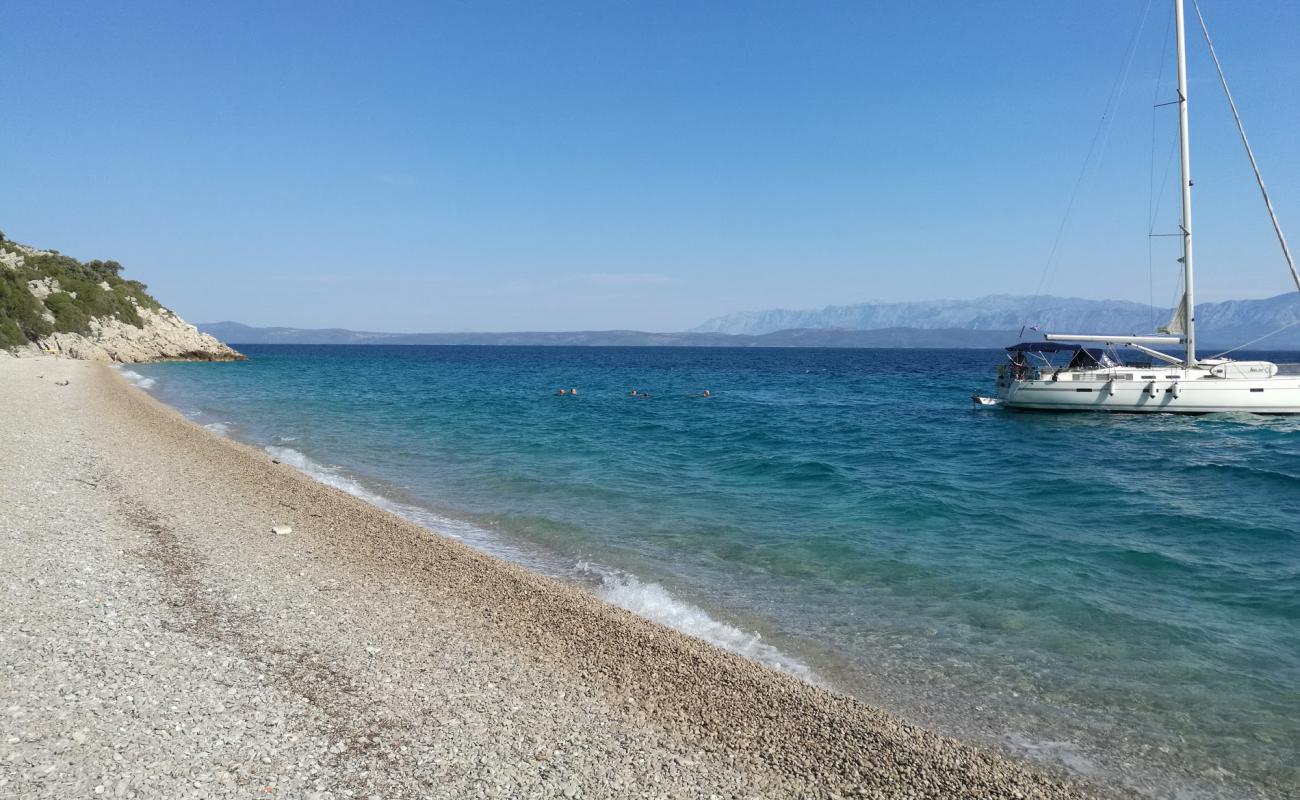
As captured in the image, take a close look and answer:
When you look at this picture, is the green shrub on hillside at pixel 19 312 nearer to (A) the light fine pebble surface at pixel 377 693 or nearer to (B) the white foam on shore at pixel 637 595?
(B) the white foam on shore at pixel 637 595

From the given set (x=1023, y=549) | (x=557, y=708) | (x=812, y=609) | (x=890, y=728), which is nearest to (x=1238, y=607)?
(x=1023, y=549)

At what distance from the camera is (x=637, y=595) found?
10.6 metres

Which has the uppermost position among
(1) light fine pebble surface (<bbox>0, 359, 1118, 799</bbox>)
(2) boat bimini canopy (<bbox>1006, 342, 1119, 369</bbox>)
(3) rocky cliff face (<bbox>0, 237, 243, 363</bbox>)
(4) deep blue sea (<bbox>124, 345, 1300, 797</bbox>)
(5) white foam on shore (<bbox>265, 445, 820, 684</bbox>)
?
(3) rocky cliff face (<bbox>0, 237, 243, 363</bbox>)

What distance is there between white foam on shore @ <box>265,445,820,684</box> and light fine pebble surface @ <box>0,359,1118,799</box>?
2.45 feet

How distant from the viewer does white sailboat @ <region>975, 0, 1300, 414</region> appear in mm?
31438

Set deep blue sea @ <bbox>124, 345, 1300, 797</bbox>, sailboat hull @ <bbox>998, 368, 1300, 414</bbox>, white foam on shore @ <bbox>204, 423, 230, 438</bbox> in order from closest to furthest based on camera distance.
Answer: deep blue sea @ <bbox>124, 345, 1300, 797</bbox>
white foam on shore @ <bbox>204, 423, 230, 438</bbox>
sailboat hull @ <bbox>998, 368, 1300, 414</bbox>

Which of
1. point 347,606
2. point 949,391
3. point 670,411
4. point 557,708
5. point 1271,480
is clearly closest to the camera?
point 557,708

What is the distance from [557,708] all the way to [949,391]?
182 ft

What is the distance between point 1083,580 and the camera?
1150 cm

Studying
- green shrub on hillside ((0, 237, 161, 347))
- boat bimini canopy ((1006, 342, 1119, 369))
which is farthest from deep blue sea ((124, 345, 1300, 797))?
green shrub on hillside ((0, 237, 161, 347))

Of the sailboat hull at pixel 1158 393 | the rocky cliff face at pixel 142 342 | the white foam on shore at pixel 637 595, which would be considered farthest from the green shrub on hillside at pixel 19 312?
Answer: the sailboat hull at pixel 1158 393

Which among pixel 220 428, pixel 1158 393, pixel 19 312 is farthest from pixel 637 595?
pixel 19 312

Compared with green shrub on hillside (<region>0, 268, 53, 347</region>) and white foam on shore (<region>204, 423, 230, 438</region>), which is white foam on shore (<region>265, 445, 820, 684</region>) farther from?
green shrub on hillside (<region>0, 268, 53, 347</region>)

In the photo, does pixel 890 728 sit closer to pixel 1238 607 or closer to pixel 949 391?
pixel 1238 607
